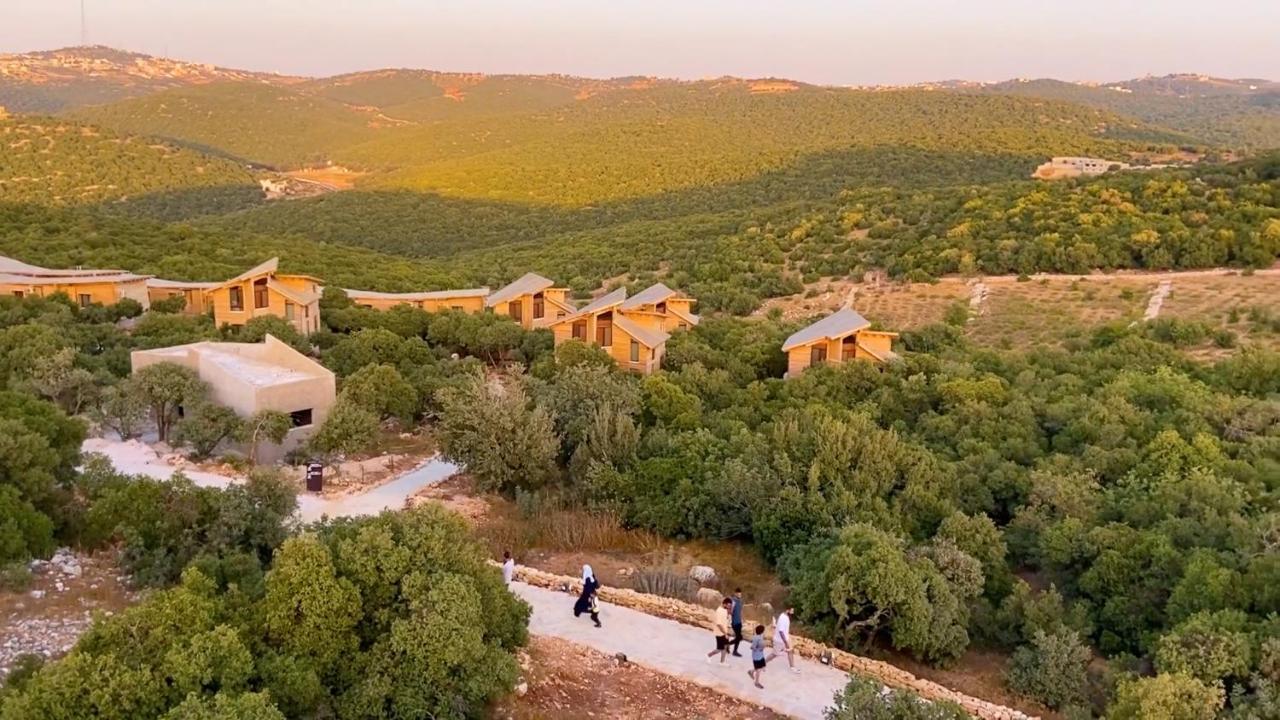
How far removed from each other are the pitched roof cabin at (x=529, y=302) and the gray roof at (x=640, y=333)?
5.19 meters

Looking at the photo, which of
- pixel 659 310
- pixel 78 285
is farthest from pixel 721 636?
pixel 78 285

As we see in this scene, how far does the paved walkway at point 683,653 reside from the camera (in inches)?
386

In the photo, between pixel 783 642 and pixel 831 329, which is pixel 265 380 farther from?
pixel 831 329

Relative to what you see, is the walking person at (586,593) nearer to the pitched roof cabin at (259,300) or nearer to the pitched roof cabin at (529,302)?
the pitched roof cabin at (259,300)

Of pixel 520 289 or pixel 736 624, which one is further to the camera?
pixel 520 289

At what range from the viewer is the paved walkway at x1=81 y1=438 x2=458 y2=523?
1480 cm

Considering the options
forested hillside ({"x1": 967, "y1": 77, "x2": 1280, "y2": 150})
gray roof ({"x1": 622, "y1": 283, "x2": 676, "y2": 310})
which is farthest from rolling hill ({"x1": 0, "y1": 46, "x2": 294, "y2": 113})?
gray roof ({"x1": 622, "y1": 283, "x2": 676, "y2": 310})

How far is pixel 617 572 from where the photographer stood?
43.3 feet

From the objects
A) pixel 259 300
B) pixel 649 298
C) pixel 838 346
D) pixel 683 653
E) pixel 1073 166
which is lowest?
pixel 683 653

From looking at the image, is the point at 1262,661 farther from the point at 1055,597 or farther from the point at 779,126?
the point at 779,126

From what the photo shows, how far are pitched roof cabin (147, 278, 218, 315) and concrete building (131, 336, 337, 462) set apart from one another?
929 cm

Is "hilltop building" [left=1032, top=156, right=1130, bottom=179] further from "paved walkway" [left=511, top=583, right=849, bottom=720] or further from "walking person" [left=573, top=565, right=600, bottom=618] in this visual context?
"walking person" [left=573, top=565, right=600, bottom=618]

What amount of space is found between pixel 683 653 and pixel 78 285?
24.3 metres

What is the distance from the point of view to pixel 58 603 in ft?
33.7
